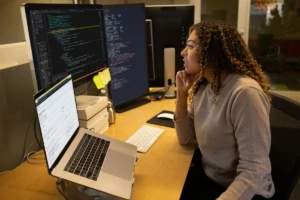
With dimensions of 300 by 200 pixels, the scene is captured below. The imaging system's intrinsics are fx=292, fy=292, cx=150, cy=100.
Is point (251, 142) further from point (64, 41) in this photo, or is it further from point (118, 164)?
point (64, 41)

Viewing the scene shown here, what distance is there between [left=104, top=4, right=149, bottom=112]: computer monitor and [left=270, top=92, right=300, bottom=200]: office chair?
3.21ft

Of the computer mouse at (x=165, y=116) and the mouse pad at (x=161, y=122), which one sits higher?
the computer mouse at (x=165, y=116)

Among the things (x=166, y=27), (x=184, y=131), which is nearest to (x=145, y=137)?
(x=184, y=131)

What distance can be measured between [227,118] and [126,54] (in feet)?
3.25

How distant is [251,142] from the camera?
1.09m

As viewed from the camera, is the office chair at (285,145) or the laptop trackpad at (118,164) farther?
the office chair at (285,145)

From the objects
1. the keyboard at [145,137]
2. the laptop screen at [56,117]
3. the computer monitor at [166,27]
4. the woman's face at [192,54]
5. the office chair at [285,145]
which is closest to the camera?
the laptop screen at [56,117]

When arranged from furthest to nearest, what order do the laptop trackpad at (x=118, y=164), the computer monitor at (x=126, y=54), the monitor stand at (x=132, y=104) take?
the monitor stand at (x=132, y=104) → the computer monitor at (x=126, y=54) → the laptop trackpad at (x=118, y=164)

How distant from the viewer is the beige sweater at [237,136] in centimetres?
108

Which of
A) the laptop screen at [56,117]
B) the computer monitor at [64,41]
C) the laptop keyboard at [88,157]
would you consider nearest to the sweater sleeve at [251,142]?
the laptop keyboard at [88,157]

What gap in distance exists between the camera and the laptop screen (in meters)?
0.93

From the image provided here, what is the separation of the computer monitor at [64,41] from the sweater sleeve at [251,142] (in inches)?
30.0

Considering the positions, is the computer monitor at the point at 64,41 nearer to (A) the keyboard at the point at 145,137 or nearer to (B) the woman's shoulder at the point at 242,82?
(A) the keyboard at the point at 145,137

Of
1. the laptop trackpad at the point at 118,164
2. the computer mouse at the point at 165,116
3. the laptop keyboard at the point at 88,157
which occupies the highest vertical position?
the laptop keyboard at the point at 88,157
